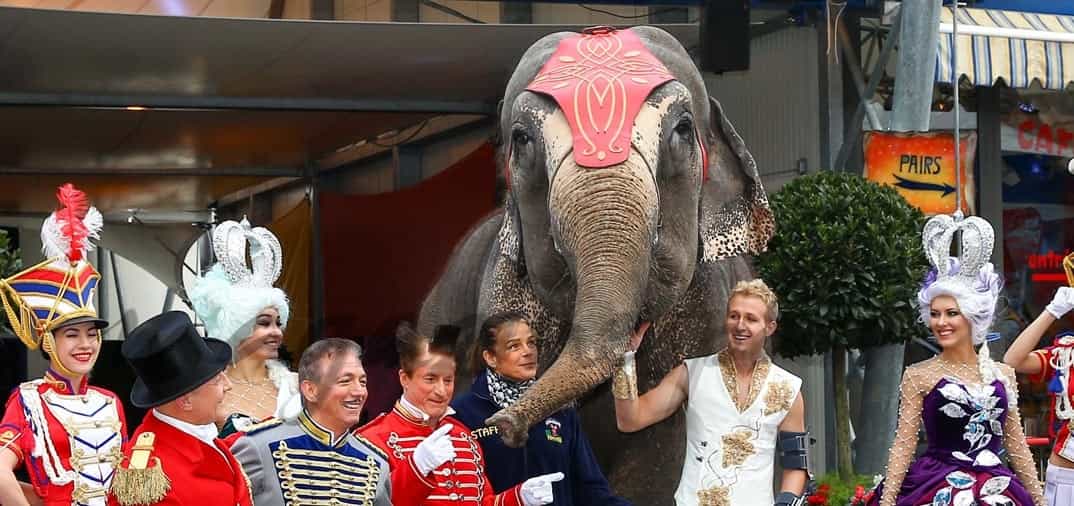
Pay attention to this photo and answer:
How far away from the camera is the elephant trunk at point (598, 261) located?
5.92 metres

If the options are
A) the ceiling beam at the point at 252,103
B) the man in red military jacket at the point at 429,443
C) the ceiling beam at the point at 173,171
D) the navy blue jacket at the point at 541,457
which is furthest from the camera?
the ceiling beam at the point at 173,171

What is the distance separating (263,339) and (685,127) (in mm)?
1896

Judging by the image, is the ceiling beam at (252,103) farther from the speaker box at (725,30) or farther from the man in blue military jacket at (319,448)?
the man in blue military jacket at (319,448)

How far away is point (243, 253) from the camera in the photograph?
6.66 metres

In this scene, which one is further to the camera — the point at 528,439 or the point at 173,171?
the point at 173,171

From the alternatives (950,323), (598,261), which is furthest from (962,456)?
(598,261)

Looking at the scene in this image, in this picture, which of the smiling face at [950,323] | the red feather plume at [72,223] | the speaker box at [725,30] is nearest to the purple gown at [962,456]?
the smiling face at [950,323]

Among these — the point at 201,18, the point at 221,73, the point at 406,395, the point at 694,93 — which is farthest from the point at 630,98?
the point at 221,73

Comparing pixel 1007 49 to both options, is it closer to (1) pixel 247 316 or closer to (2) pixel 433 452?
(1) pixel 247 316

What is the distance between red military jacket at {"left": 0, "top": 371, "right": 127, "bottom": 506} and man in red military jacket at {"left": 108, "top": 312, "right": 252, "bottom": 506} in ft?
4.90

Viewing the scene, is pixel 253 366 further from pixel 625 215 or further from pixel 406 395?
pixel 625 215

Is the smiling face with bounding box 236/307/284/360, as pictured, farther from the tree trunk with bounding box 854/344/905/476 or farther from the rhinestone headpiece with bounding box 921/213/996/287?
the tree trunk with bounding box 854/344/905/476

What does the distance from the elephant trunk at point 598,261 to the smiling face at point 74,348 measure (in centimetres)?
166

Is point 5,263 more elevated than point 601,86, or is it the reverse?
point 601,86
